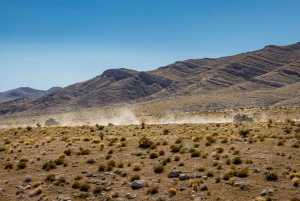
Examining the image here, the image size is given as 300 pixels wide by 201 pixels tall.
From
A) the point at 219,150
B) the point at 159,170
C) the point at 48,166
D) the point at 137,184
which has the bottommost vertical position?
the point at 137,184

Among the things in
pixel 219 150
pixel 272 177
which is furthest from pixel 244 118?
pixel 272 177

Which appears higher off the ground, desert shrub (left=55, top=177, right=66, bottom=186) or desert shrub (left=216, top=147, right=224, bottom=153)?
desert shrub (left=216, top=147, right=224, bottom=153)

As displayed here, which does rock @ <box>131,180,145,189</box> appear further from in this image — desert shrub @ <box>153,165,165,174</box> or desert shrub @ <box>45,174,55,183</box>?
desert shrub @ <box>45,174,55,183</box>

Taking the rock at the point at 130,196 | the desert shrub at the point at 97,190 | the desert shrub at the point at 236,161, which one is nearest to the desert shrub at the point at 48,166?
the desert shrub at the point at 97,190

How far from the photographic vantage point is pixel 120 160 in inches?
806

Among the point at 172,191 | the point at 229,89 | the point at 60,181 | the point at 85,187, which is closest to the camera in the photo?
the point at 172,191

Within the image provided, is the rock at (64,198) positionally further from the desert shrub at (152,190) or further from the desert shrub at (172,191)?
the desert shrub at (172,191)

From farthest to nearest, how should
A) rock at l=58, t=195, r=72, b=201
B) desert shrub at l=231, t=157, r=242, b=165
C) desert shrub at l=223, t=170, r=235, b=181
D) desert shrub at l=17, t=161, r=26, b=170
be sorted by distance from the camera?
desert shrub at l=17, t=161, r=26, b=170, desert shrub at l=231, t=157, r=242, b=165, desert shrub at l=223, t=170, r=235, b=181, rock at l=58, t=195, r=72, b=201

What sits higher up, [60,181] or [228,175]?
[228,175]

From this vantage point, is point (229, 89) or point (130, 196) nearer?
point (130, 196)

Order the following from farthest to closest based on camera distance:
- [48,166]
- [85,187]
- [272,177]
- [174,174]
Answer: [48,166]
[174,174]
[85,187]
[272,177]

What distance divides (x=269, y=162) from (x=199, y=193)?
6408 millimetres

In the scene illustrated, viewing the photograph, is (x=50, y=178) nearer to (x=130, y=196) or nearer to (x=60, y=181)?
(x=60, y=181)

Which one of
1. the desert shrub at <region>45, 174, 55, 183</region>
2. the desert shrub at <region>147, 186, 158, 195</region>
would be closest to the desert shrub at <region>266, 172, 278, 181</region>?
the desert shrub at <region>147, 186, 158, 195</region>
